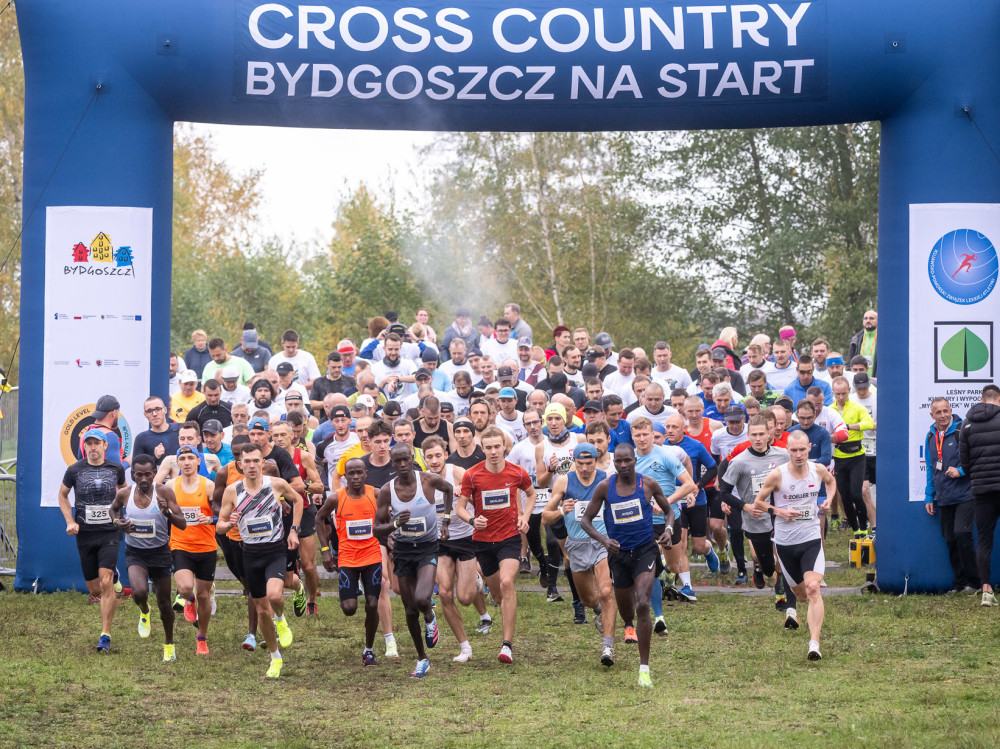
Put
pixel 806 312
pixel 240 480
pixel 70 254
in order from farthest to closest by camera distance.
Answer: pixel 806 312
pixel 70 254
pixel 240 480

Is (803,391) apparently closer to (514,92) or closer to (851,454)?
(851,454)

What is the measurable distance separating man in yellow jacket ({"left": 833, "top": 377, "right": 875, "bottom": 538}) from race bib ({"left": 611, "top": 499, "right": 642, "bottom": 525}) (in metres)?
6.04

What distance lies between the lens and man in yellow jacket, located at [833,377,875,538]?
1627cm

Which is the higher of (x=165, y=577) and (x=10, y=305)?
(x=10, y=305)

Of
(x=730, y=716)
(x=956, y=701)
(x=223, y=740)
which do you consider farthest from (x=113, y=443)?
(x=956, y=701)

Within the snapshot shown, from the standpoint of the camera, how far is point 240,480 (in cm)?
1141

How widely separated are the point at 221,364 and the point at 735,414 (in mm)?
7305

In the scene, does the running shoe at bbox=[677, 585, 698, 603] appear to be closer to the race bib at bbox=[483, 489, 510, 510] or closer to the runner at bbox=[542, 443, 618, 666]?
the runner at bbox=[542, 443, 618, 666]

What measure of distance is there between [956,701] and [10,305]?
3599 cm

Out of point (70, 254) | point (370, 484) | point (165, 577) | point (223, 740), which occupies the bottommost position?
point (223, 740)

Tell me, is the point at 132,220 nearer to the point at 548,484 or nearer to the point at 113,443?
the point at 113,443

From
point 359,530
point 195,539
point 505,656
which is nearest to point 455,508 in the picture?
point 359,530

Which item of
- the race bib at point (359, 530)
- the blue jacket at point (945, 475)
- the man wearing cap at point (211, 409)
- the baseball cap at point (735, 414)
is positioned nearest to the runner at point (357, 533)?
the race bib at point (359, 530)

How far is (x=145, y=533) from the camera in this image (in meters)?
11.9
